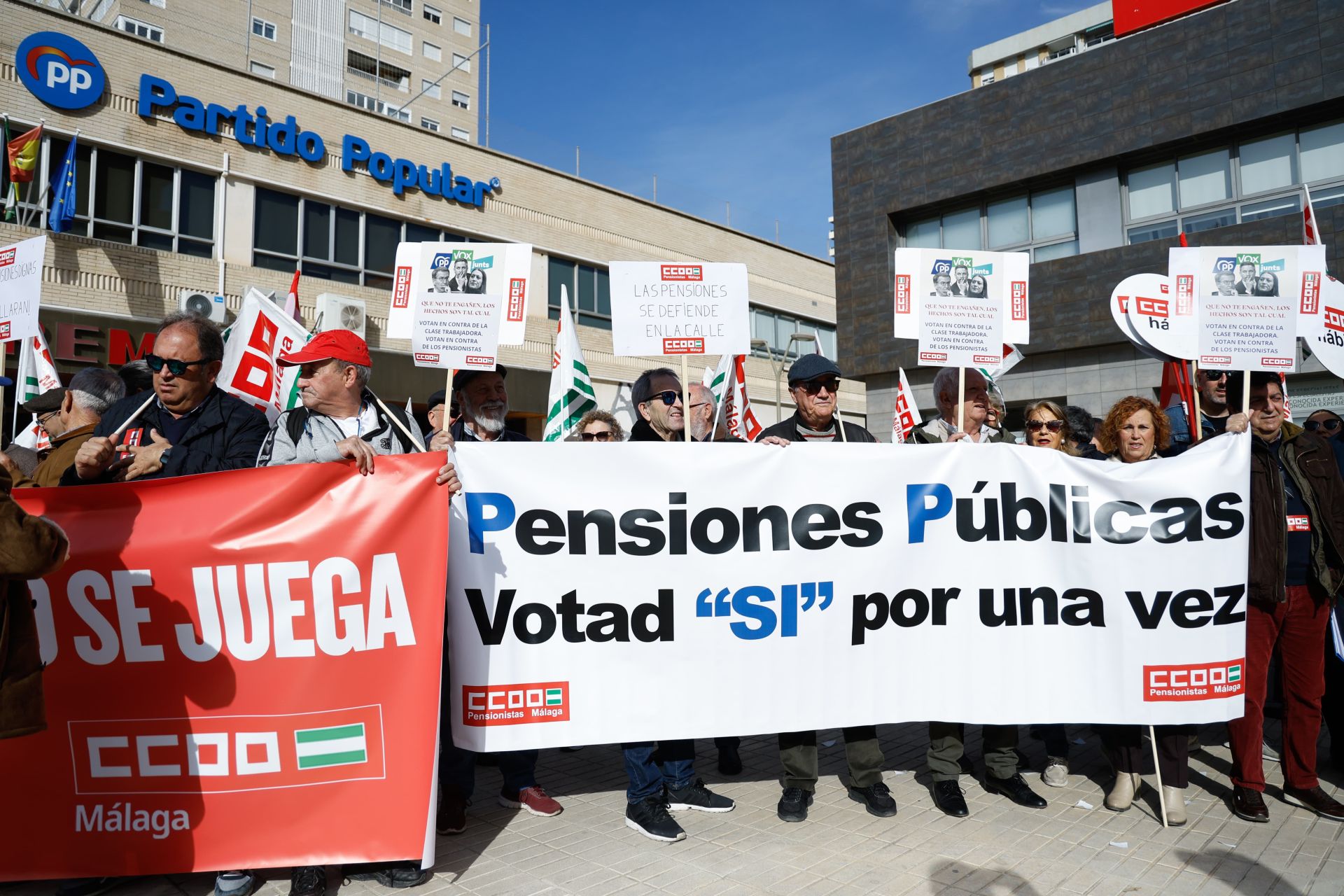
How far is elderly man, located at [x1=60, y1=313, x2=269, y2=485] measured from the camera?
11.7 feet

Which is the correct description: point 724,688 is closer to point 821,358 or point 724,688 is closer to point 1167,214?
point 821,358

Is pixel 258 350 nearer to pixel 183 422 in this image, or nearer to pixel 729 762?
pixel 183 422

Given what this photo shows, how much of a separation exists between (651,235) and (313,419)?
2450 centimetres

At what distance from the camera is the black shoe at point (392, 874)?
3461mm

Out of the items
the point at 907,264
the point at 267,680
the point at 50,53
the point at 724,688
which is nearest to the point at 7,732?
the point at 267,680

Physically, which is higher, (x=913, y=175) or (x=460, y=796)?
(x=913, y=175)

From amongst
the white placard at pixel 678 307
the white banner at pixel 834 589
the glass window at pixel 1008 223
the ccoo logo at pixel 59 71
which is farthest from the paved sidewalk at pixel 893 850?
the glass window at pixel 1008 223

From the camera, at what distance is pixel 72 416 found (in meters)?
4.43

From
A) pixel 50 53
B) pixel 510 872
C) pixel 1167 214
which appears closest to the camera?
pixel 510 872

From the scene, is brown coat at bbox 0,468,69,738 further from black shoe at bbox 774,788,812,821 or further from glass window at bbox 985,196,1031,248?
glass window at bbox 985,196,1031,248

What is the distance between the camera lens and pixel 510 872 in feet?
11.9

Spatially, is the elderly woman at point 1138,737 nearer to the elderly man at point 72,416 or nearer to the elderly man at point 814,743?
the elderly man at point 814,743

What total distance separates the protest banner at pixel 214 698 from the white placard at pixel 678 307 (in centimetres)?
189

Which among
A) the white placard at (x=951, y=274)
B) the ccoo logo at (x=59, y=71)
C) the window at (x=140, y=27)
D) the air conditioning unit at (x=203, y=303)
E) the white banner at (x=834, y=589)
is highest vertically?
the window at (x=140, y=27)
